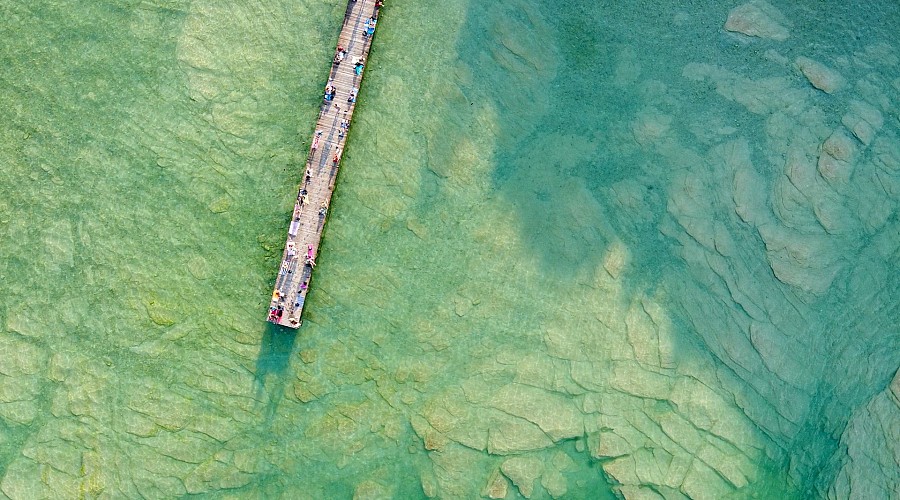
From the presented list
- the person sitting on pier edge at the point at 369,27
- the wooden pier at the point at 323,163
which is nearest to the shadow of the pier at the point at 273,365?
the wooden pier at the point at 323,163

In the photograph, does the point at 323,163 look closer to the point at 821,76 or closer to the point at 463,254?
the point at 463,254

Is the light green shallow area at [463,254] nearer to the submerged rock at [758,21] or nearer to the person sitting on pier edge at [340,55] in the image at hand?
the submerged rock at [758,21]

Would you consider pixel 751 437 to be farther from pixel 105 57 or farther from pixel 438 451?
pixel 105 57

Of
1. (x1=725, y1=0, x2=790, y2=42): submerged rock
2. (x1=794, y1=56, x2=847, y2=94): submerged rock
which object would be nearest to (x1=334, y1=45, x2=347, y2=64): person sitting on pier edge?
(x1=725, y1=0, x2=790, y2=42): submerged rock

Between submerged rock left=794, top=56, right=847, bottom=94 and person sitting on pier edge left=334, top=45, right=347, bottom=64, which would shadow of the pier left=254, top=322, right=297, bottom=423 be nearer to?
person sitting on pier edge left=334, top=45, right=347, bottom=64

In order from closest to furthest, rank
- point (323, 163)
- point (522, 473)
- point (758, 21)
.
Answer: point (323, 163) < point (522, 473) < point (758, 21)

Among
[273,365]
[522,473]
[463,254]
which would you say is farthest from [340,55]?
[522,473]

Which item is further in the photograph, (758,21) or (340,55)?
(758,21)
